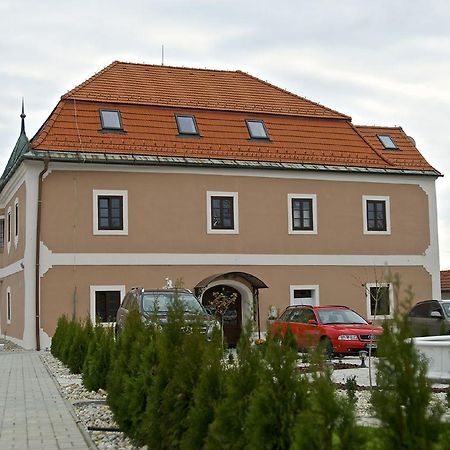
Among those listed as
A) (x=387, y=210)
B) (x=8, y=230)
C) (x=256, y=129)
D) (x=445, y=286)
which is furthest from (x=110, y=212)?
(x=445, y=286)

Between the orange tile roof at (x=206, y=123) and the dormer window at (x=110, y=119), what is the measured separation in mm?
179

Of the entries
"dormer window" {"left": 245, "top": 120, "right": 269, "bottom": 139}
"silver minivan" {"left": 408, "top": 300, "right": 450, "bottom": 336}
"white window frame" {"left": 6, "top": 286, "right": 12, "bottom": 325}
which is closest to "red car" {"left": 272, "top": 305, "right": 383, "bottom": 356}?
"silver minivan" {"left": 408, "top": 300, "right": 450, "bottom": 336}

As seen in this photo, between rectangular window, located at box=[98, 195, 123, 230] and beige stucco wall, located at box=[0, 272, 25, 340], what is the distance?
3364 mm

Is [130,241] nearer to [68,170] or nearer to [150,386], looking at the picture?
[68,170]

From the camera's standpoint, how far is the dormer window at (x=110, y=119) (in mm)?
26344

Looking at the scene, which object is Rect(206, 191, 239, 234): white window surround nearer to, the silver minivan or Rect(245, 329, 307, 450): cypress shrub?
the silver minivan

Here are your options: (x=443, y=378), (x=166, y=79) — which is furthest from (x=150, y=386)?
(x=166, y=79)

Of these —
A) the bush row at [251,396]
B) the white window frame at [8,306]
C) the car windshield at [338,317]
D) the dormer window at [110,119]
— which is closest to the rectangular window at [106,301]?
the dormer window at [110,119]

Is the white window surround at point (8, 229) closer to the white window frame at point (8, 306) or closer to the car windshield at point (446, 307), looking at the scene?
the white window frame at point (8, 306)

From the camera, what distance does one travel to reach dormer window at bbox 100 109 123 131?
86.4 ft

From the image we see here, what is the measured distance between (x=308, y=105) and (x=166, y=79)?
5826 mm

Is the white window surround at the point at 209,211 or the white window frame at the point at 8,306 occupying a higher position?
the white window surround at the point at 209,211

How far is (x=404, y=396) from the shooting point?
4211 mm

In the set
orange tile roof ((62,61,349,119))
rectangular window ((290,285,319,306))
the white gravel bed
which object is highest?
orange tile roof ((62,61,349,119))
